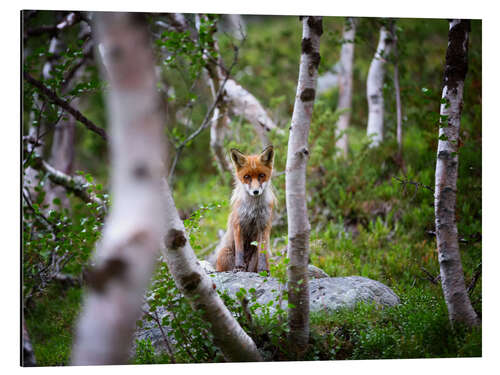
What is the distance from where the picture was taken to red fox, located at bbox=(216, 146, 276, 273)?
430 centimetres

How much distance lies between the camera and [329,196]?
547 cm

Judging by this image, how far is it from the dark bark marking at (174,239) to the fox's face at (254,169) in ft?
5.89

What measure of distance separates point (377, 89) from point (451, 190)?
335 cm

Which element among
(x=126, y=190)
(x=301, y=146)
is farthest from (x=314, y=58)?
(x=126, y=190)

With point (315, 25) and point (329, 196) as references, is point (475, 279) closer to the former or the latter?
point (329, 196)

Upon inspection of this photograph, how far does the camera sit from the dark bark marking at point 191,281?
2607 mm

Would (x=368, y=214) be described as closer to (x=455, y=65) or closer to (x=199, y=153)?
(x=455, y=65)

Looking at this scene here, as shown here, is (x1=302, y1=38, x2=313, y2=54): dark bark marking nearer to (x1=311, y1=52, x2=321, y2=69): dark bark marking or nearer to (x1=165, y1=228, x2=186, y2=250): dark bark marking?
(x1=311, y1=52, x2=321, y2=69): dark bark marking

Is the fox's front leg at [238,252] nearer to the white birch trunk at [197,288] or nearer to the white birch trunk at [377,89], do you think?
the white birch trunk at [197,288]

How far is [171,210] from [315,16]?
155cm

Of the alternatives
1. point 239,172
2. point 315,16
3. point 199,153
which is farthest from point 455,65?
point 199,153

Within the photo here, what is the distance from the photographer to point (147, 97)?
1522 mm

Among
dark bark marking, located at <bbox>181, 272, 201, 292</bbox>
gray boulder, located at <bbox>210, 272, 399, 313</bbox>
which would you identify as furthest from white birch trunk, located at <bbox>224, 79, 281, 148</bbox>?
dark bark marking, located at <bbox>181, 272, 201, 292</bbox>

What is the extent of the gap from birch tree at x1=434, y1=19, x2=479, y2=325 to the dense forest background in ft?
0.41
